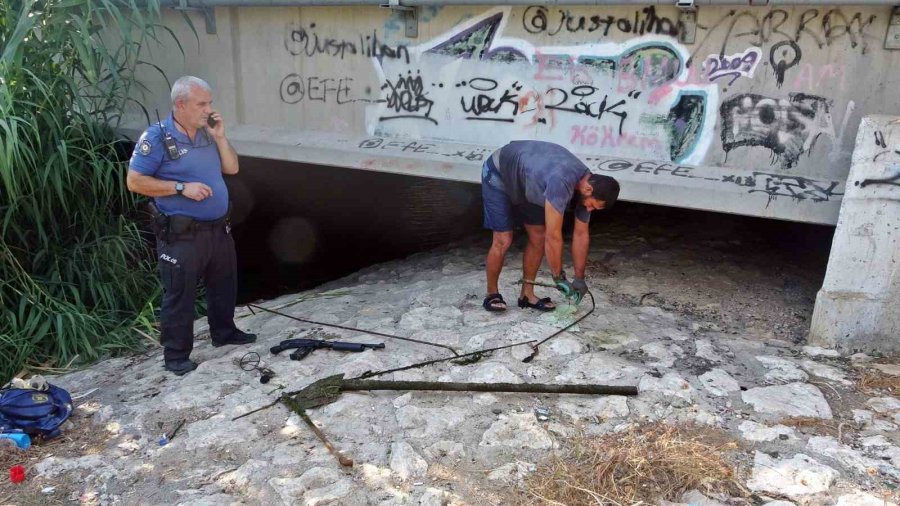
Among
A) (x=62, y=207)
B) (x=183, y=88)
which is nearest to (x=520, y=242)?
(x=183, y=88)

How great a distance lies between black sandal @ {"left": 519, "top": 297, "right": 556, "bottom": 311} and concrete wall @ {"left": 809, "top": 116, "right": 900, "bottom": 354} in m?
1.61

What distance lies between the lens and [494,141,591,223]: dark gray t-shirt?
3.85 m

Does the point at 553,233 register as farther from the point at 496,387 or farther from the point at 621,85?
the point at 621,85

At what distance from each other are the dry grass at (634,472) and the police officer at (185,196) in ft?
7.33

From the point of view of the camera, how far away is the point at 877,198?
3732 mm

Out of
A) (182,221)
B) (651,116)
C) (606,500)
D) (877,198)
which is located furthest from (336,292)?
(877,198)

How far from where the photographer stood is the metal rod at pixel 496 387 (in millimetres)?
3352

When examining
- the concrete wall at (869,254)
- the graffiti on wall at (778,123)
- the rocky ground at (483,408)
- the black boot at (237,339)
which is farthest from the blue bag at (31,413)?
the graffiti on wall at (778,123)

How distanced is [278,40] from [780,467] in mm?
A: 5039

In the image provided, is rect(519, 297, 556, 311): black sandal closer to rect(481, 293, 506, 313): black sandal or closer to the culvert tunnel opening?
rect(481, 293, 506, 313): black sandal

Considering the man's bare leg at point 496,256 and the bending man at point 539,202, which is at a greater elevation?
the bending man at point 539,202

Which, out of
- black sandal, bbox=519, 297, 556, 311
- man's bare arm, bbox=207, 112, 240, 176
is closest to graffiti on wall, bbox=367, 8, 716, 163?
black sandal, bbox=519, 297, 556, 311

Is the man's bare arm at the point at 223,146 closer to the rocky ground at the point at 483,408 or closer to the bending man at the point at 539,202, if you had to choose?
the rocky ground at the point at 483,408

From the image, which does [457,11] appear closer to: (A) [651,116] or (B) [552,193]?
(A) [651,116]
